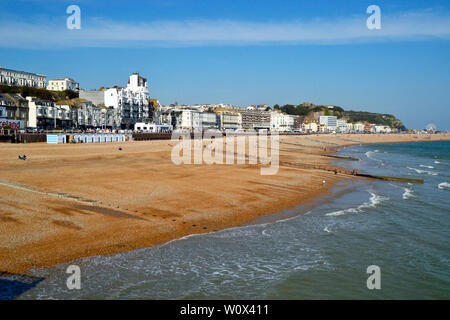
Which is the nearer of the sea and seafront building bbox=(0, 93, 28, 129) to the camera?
the sea

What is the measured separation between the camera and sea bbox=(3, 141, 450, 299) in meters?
8.46

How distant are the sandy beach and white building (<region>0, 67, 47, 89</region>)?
3613 inches

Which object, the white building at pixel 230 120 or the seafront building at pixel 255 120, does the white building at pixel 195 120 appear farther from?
the seafront building at pixel 255 120

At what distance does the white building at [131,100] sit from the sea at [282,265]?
8793cm

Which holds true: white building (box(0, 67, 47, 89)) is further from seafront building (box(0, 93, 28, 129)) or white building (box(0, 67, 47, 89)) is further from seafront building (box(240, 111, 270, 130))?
seafront building (box(240, 111, 270, 130))

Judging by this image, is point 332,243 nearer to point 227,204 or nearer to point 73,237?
point 227,204

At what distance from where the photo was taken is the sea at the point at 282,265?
8461mm

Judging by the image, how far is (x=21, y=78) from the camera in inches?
4286
